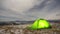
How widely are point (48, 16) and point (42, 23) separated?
123 millimetres

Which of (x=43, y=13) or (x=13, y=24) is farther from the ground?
(x=43, y=13)

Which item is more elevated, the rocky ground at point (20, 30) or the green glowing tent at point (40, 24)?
the green glowing tent at point (40, 24)

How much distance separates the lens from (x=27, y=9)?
78.5 inches

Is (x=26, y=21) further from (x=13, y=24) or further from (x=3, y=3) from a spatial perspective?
(x=3, y=3)

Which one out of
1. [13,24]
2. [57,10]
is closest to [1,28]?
[13,24]

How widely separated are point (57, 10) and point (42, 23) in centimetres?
26

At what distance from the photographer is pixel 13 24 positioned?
196 centimetres

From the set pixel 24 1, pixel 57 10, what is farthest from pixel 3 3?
pixel 57 10

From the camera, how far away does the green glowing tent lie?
1954 millimetres

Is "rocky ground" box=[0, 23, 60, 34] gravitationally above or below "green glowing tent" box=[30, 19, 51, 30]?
below

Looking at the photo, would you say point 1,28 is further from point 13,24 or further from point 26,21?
point 26,21

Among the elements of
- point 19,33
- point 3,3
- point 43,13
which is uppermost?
point 3,3

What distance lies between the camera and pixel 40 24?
1.96 meters

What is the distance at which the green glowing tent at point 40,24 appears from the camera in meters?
1.95
